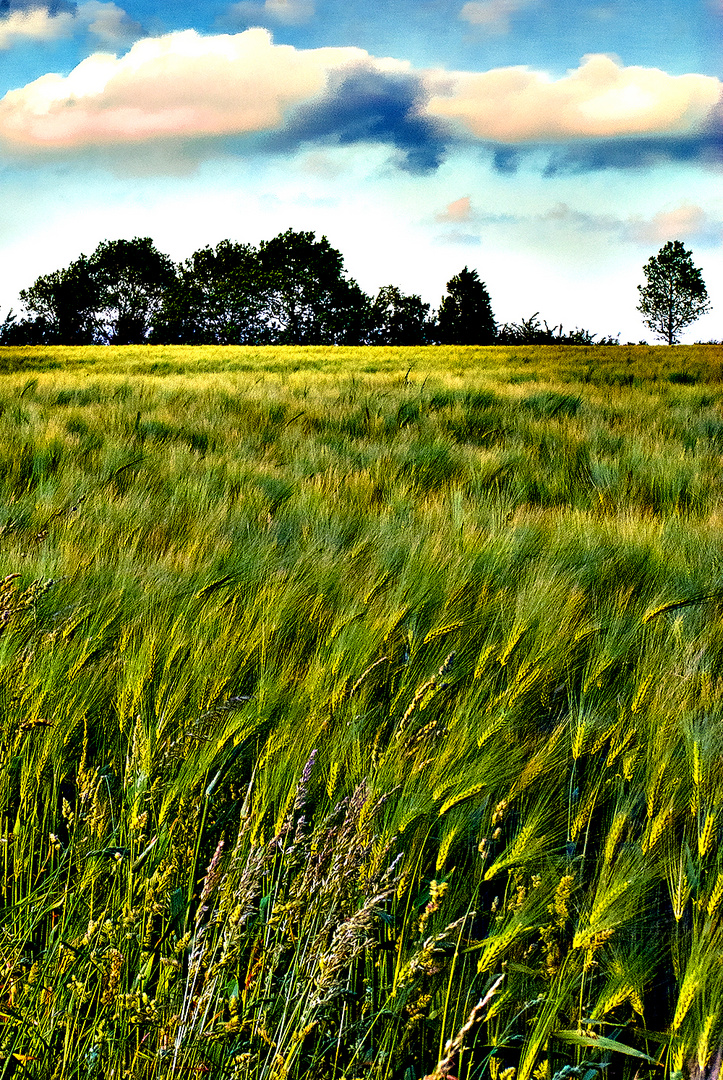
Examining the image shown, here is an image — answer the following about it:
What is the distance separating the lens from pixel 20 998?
2.92 ft

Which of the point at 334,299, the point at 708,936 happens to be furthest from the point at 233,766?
the point at 334,299

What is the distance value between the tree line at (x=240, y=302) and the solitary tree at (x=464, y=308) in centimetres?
8

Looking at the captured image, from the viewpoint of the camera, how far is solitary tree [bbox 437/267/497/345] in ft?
176

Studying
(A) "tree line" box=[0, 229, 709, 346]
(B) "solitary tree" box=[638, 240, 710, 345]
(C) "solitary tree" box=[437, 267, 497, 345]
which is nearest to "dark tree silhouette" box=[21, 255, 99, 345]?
(A) "tree line" box=[0, 229, 709, 346]

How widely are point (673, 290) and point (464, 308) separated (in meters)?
23.0

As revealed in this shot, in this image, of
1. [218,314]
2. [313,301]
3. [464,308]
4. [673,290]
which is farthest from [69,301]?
[673,290]

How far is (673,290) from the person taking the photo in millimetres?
65250

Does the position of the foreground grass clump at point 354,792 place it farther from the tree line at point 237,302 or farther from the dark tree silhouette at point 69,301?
the dark tree silhouette at point 69,301

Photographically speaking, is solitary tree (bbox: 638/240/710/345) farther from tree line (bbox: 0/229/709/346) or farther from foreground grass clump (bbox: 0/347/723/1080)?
foreground grass clump (bbox: 0/347/723/1080)

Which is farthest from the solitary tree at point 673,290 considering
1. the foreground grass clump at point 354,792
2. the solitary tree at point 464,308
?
the foreground grass clump at point 354,792

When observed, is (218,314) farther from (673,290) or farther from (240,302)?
(673,290)

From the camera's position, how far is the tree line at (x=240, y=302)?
53.4 m

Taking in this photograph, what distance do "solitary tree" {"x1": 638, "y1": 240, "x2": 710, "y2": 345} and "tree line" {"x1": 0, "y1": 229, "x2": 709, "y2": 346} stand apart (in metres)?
20.0

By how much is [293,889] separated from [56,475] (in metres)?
2.86
